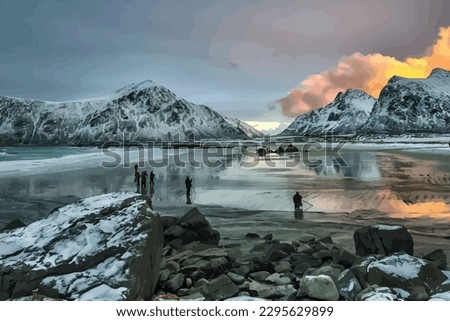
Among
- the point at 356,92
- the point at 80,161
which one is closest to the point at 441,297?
the point at 356,92

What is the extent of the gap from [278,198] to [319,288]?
329 cm

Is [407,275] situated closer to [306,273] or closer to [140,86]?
[306,273]

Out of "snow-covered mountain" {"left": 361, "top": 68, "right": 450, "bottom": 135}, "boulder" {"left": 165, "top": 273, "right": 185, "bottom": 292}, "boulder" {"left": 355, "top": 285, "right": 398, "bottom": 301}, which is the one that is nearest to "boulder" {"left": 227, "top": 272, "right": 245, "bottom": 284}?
"boulder" {"left": 165, "top": 273, "right": 185, "bottom": 292}

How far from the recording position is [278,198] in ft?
19.7

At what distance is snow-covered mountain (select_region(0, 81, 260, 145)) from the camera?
4.47 meters

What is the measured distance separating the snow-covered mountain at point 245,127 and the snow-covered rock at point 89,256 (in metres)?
2.07

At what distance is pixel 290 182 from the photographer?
780 cm

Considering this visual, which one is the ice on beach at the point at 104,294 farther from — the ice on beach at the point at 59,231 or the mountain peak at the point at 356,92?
the mountain peak at the point at 356,92

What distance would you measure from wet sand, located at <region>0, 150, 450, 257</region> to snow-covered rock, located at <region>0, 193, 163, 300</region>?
1724mm

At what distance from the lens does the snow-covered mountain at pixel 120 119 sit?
14.7 feet

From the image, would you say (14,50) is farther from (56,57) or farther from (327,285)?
(327,285)

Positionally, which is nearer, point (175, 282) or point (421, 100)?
point (175, 282)

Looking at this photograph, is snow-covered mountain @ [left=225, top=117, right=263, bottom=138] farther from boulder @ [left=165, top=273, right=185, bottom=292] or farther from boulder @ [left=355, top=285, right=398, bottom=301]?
boulder @ [left=355, top=285, right=398, bottom=301]

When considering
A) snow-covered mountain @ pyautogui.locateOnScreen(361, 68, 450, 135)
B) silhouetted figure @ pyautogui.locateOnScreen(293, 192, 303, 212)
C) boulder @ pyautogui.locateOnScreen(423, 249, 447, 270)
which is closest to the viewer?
boulder @ pyautogui.locateOnScreen(423, 249, 447, 270)
